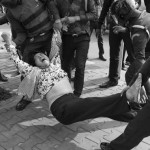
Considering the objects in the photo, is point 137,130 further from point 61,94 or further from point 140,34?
point 140,34

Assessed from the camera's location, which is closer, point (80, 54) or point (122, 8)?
point (122, 8)

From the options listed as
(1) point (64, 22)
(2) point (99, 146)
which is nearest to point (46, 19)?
(1) point (64, 22)

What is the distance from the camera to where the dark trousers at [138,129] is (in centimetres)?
241

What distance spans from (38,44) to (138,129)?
2.13 m

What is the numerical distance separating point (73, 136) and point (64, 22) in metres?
1.65

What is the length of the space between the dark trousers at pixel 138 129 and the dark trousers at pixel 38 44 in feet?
5.92

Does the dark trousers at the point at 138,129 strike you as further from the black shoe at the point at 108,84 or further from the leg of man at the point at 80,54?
the black shoe at the point at 108,84

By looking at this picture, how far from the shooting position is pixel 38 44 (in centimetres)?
392

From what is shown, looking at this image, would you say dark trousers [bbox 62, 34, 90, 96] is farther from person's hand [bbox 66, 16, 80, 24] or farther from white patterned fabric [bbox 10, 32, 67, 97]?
white patterned fabric [bbox 10, 32, 67, 97]

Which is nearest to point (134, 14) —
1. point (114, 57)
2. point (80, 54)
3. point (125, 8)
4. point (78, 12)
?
point (125, 8)

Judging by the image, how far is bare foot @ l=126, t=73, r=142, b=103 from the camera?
2559 mm

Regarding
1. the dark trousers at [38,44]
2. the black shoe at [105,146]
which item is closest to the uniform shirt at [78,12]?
the dark trousers at [38,44]

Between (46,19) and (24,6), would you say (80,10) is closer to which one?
(46,19)

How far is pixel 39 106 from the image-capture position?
13.3 feet
